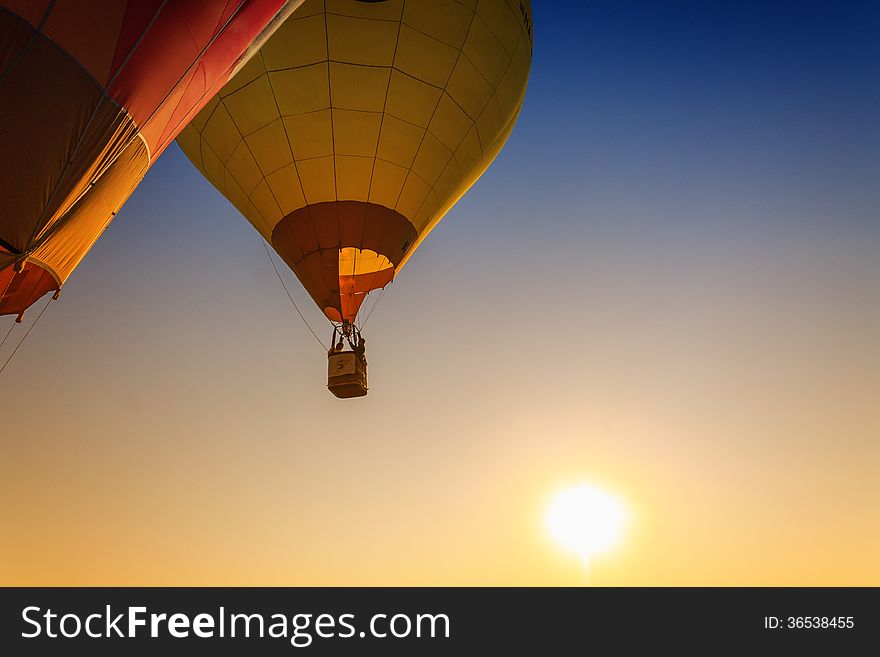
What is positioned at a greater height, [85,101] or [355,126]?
[355,126]

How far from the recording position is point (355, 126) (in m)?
9.50

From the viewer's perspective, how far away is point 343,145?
9.57 meters

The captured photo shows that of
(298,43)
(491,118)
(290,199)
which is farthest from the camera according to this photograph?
(491,118)

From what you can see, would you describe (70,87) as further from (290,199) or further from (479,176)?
(479,176)

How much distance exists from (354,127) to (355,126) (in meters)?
0.02

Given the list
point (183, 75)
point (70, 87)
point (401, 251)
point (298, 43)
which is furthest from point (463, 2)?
point (70, 87)

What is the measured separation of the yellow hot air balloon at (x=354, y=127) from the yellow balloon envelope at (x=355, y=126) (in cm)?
1

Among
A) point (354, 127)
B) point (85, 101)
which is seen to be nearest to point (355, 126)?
point (354, 127)

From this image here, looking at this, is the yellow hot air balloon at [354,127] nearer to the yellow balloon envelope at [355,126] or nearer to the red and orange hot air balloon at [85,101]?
the yellow balloon envelope at [355,126]

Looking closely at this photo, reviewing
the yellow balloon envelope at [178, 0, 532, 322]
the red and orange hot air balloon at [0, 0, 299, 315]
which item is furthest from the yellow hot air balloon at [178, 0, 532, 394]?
the red and orange hot air balloon at [0, 0, 299, 315]

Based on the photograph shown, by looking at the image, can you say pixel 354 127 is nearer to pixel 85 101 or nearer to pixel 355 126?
pixel 355 126

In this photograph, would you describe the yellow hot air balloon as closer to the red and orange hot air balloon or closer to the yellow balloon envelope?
the yellow balloon envelope

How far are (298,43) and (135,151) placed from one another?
4366 mm

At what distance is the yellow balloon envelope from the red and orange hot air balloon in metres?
3.39
